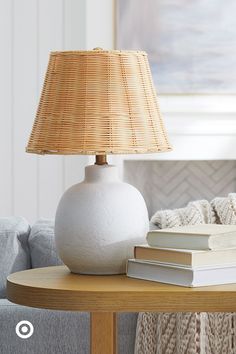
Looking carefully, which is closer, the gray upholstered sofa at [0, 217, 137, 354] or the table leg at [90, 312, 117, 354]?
the table leg at [90, 312, 117, 354]

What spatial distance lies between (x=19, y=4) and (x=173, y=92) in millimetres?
959

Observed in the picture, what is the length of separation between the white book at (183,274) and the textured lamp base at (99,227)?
0.19 ft

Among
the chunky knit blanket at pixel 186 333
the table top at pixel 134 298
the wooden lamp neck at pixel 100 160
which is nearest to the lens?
the table top at pixel 134 298

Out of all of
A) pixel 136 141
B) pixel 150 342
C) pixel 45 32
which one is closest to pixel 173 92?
pixel 45 32

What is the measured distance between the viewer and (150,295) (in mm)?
2061

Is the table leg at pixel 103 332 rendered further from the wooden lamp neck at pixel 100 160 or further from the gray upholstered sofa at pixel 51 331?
the gray upholstered sofa at pixel 51 331

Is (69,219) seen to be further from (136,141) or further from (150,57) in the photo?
(150,57)

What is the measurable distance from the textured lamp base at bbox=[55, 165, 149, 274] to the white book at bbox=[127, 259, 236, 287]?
6cm

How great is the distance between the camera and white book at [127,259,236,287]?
6.93ft

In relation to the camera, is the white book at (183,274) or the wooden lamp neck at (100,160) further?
the wooden lamp neck at (100,160)

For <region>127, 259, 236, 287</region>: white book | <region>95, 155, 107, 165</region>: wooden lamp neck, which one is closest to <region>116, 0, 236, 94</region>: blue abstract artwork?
<region>95, 155, 107, 165</region>: wooden lamp neck

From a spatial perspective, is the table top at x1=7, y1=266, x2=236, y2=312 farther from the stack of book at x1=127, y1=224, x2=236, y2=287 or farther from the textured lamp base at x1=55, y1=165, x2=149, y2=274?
the textured lamp base at x1=55, y1=165, x2=149, y2=274

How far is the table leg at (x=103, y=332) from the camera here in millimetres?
2176

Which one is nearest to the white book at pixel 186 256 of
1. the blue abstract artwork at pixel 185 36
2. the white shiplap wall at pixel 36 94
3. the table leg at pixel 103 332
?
the table leg at pixel 103 332
